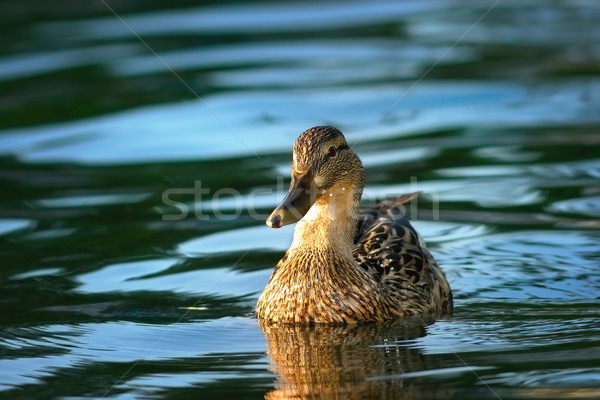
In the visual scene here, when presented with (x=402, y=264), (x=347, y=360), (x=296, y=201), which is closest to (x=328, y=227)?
(x=296, y=201)

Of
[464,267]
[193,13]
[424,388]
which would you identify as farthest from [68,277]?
[193,13]

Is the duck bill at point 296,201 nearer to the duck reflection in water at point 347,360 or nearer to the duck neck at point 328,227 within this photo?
the duck neck at point 328,227

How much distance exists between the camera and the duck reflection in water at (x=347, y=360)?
22.5ft

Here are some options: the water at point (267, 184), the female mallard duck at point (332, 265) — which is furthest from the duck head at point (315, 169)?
the water at point (267, 184)

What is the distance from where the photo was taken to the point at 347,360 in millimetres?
7559

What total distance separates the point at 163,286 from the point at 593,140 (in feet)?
20.0

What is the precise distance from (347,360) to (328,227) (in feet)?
4.80

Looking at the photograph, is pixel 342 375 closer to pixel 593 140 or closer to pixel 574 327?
pixel 574 327

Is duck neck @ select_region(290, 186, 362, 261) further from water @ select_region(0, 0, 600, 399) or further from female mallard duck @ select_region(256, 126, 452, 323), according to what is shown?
water @ select_region(0, 0, 600, 399)

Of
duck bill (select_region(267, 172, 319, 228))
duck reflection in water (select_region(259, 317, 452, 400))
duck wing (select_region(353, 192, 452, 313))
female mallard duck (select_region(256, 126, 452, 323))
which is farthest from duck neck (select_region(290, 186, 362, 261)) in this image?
duck reflection in water (select_region(259, 317, 452, 400))

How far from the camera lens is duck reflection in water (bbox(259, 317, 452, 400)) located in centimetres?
686

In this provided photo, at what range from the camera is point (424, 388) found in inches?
269

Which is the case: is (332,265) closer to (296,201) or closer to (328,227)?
(328,227)

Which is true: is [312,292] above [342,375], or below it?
above
